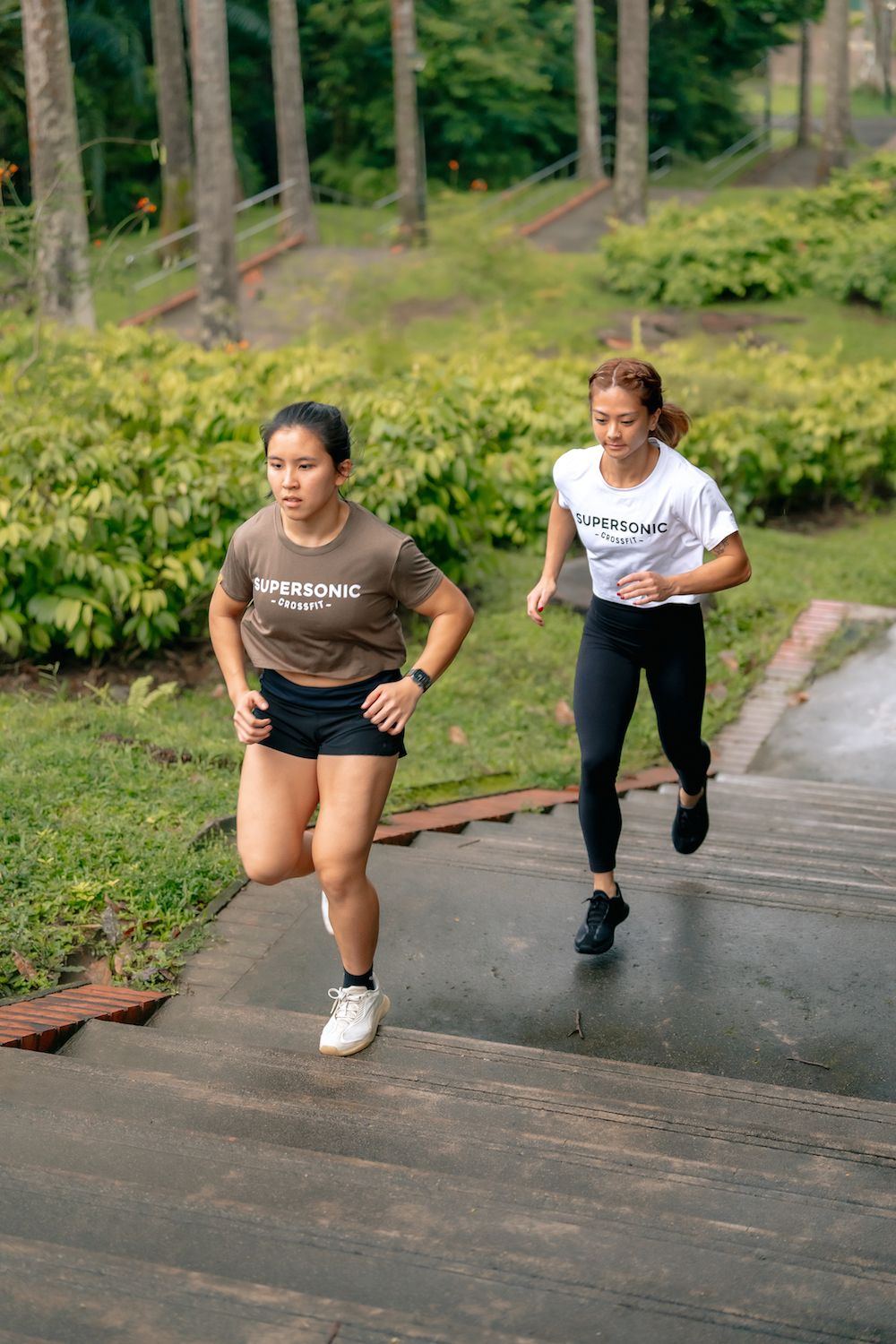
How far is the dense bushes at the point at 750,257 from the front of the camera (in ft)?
74.6

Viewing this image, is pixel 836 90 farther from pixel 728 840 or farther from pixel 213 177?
pixel 728 840

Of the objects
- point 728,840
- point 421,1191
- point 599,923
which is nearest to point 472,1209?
point 421,1191

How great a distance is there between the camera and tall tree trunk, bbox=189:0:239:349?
59.9 feet

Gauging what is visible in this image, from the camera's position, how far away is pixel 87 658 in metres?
8.12

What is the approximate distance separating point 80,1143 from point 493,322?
19972mm

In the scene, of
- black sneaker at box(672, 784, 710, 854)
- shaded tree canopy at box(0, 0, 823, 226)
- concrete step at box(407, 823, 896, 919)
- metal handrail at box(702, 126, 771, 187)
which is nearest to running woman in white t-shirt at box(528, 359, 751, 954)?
black sneaker at box(672, 784, 710, 854)

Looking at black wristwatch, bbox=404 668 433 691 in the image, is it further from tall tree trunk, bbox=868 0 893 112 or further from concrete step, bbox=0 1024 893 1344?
tall tree trunk, bbox=868 0 893 112

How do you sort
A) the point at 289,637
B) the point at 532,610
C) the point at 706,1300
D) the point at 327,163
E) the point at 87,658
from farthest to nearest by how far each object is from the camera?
the point at 327,163, the point at 87,658, the point at 532,610, the point at 289,637, the point at 706,1300

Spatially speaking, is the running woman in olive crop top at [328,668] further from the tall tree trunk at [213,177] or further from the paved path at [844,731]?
the tall tree trunk at [213,177]

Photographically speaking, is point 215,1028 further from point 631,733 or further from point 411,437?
point 411,437

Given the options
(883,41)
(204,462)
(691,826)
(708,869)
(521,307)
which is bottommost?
(521,307)

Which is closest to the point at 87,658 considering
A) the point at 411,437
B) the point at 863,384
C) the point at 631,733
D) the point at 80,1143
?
the point at 411,437

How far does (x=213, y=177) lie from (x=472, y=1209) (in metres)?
18.1

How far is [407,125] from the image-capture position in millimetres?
25859
